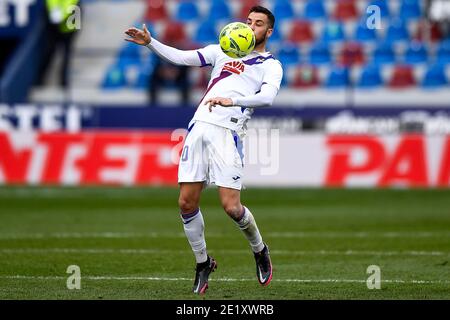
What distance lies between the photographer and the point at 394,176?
24.1 m

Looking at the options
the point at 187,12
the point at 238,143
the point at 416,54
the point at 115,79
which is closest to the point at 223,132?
the point at 238,143

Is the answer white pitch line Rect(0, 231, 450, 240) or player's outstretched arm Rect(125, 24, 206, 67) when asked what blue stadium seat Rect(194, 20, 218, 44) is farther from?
player's outstretched arm Rect(125, 24, 206, 67)

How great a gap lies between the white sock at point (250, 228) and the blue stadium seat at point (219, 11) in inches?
835

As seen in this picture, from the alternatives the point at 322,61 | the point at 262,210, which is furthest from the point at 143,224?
the point at 322,61

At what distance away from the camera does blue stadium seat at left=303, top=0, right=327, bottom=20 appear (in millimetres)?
30766

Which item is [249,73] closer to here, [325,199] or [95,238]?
[95,238]

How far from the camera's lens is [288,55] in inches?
1110

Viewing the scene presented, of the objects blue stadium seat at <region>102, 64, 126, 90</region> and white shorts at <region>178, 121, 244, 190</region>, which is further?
blue stadium seat at <region>102, 64, 126, 90</region>

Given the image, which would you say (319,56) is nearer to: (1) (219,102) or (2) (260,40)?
(2) (260,40)

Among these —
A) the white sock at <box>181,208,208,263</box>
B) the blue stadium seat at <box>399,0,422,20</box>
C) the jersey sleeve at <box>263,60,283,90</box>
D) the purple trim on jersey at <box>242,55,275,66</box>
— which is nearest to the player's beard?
the purple trim on jersey at <box>242,55,275,66</box>

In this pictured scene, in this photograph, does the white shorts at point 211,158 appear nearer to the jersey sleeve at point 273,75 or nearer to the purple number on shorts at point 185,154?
the purple number on shorts at point 185,154

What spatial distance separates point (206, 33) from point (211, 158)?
2068 centimetres

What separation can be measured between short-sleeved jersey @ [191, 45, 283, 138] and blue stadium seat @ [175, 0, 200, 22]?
2139 cm

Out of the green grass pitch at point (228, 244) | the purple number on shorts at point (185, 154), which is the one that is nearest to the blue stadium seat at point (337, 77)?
the green grass pitch at point (228, 244)
